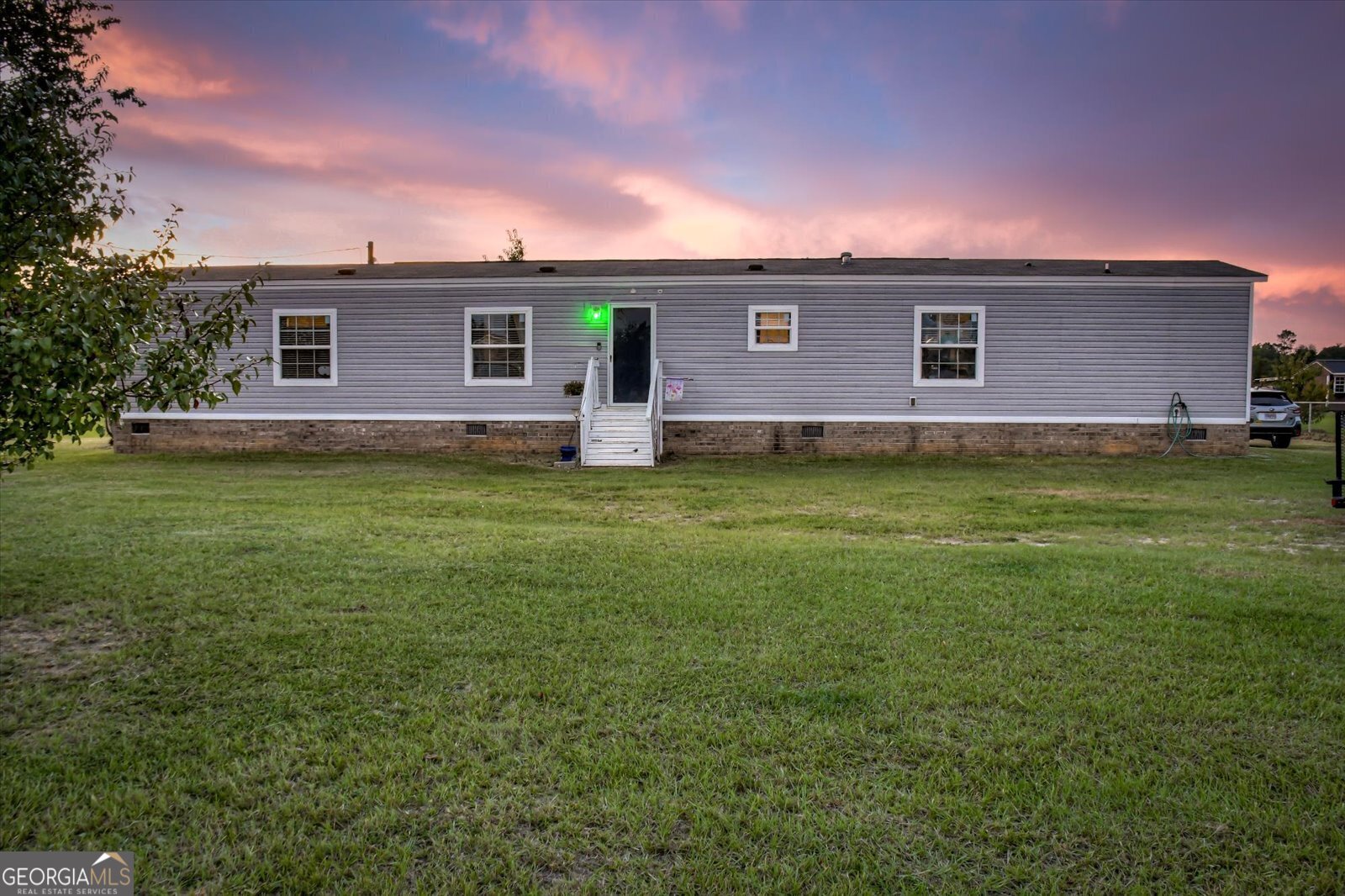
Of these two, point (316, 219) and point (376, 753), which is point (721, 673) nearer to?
point (376, 753)

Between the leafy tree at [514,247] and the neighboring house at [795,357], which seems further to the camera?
the leafy tree at [514,247]

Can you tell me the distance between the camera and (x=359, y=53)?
13781 millimetres

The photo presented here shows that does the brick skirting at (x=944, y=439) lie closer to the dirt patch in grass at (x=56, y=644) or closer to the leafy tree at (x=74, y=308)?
the dirt patch in grass at (x=56, y=644)

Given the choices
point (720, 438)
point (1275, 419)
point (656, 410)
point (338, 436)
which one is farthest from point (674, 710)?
point (1275, 419)

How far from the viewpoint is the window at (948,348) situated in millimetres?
15656

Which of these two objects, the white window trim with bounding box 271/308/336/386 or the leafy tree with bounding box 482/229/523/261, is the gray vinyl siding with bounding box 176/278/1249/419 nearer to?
the white window trim with bounding box 271/308/336/386

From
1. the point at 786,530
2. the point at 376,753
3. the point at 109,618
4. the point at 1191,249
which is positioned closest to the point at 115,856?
the point at 376,753

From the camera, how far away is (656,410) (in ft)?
49.9

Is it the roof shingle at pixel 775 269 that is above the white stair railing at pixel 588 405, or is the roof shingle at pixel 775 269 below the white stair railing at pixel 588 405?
above

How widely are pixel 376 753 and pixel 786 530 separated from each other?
5236 mm

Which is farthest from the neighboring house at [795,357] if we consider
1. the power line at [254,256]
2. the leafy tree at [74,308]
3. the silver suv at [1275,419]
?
the leafy tree at [74,308]

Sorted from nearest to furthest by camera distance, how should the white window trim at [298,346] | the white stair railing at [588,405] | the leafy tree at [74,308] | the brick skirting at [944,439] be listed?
the leafy tree at [74,308] < the white stair railing at [588,405] < the brick skirting at [944,439] < the white window trim at [298,346]

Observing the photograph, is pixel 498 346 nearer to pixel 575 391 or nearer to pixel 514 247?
pixel 575 391

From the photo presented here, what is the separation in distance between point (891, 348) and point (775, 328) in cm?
264
